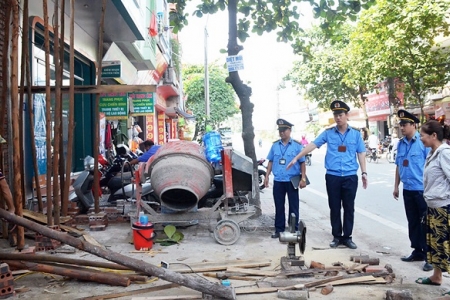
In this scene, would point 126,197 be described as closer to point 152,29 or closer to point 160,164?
point 160,164

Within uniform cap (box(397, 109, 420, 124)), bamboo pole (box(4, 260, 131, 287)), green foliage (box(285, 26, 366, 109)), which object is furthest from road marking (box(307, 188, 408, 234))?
green foliage (box(285, 26, 366, 109))

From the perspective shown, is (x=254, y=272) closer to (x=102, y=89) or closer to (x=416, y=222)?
(x=416, y=222)

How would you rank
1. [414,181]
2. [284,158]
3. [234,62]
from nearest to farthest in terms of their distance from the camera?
[414,181], [284,158], [234,62]

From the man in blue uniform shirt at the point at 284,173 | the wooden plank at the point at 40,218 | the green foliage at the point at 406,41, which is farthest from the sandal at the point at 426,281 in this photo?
the green foliage at the point at 406,41

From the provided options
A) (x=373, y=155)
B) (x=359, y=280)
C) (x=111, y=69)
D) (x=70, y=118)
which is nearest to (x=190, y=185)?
(x=70, y=118)

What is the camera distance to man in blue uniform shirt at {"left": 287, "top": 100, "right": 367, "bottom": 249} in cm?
579

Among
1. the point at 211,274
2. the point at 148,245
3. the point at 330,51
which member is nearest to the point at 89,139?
the point at 148,245

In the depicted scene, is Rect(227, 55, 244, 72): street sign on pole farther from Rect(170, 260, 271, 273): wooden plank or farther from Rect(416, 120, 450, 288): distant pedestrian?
Rect(416, 120, 450, 288): distant pedestrian

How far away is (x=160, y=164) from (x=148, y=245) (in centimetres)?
112

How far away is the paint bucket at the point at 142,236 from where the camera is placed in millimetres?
5652

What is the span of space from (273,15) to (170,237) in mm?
4646

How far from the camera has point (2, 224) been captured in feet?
19.3

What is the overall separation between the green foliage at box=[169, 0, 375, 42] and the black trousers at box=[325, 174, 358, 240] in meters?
3.29

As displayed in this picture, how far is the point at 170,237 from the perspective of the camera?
617cm
